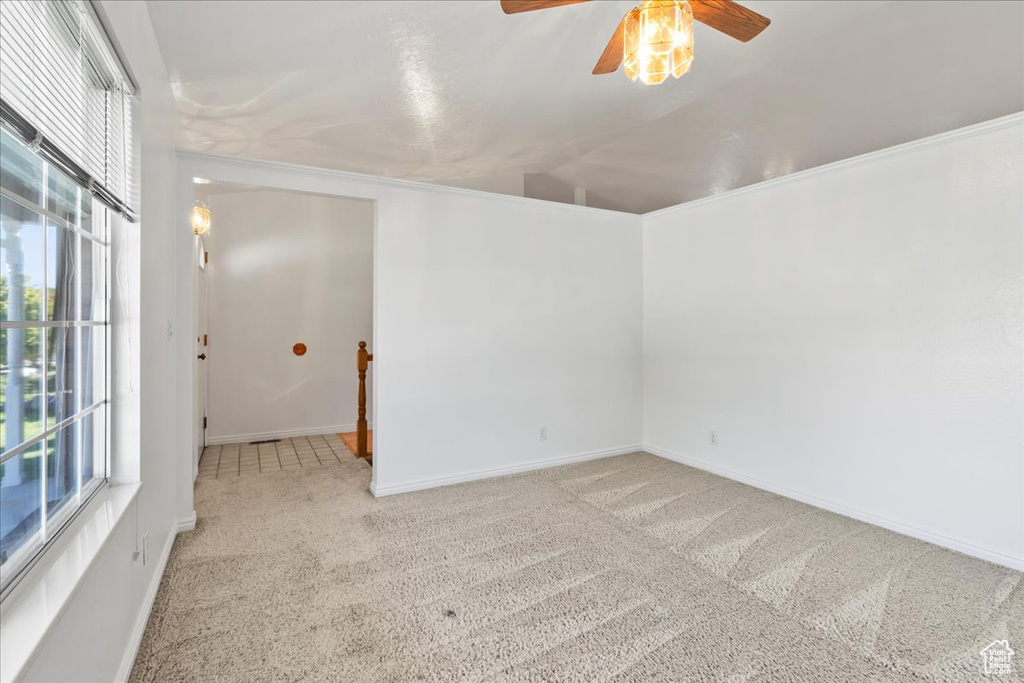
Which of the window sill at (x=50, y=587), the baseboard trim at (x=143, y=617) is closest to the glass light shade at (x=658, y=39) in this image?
the window sill at (x=50, y=587)

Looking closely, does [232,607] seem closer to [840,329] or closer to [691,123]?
[840,329]

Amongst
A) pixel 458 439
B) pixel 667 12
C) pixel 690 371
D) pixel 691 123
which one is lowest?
pixel 458 439

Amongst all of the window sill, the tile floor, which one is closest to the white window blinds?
the window sill

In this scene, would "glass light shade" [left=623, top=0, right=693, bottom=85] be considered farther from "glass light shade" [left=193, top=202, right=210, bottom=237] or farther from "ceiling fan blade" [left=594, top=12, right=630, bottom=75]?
"glass light shade" [left=193, top=202, right=210, bottom=237]

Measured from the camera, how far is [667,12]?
1652 millimetres

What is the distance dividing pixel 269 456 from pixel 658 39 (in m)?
4.48

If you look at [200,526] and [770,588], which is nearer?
[770,588]

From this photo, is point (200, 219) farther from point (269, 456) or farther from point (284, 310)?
point (269, 456)

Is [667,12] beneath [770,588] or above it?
above

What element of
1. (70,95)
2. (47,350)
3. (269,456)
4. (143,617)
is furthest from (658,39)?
(269,456)

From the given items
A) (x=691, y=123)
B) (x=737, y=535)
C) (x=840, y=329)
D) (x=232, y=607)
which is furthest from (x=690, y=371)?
(x=232, y=607)

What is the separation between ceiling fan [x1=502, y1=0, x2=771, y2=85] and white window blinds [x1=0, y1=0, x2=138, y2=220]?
133cm

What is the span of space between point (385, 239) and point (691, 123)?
2395mm

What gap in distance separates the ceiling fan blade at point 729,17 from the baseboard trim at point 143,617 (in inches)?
119
